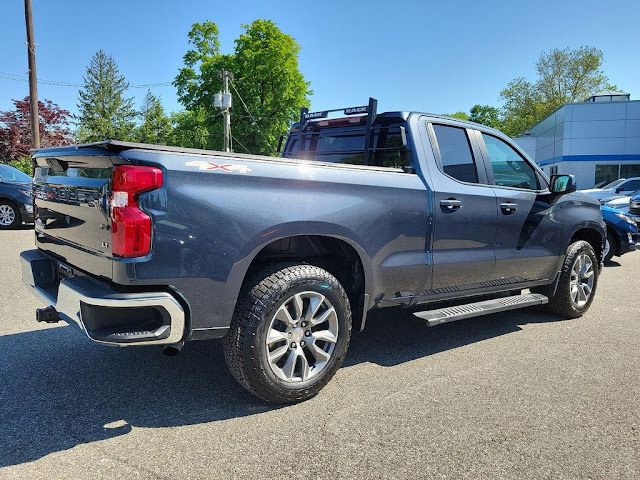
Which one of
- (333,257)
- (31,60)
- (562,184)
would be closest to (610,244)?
(562,184)

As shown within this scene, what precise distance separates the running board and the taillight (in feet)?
6.81

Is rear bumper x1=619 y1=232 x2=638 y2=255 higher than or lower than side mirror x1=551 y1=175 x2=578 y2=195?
lower

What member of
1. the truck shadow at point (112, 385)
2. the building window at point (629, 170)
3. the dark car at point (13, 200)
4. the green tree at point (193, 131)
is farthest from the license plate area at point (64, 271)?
the building window at point (629, 170)

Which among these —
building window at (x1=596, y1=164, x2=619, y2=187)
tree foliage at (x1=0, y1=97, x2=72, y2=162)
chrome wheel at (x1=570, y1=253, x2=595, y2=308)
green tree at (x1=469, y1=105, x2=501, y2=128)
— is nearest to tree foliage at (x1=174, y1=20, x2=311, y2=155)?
tree foliage at (x1=0, y1=97, x2=72, y2=162)

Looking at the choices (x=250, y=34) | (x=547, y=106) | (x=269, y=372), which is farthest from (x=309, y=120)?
(x=547, y=106)

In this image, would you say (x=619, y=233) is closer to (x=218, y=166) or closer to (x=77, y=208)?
(x=218, y=166)

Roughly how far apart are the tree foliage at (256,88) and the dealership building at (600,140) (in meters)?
17.6

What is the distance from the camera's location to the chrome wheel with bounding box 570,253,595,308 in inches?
208

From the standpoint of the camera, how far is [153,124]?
65125 millimetres

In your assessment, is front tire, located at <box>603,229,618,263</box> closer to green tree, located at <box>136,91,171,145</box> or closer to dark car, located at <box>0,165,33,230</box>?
dark car, located at <box>0,165,33,230</box>

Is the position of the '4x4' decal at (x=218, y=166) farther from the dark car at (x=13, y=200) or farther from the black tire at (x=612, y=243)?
the dark car at (x=13, y=200)

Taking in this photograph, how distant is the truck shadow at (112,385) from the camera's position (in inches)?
108

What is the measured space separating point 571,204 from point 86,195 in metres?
4.42

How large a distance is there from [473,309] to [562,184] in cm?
Result: 162
